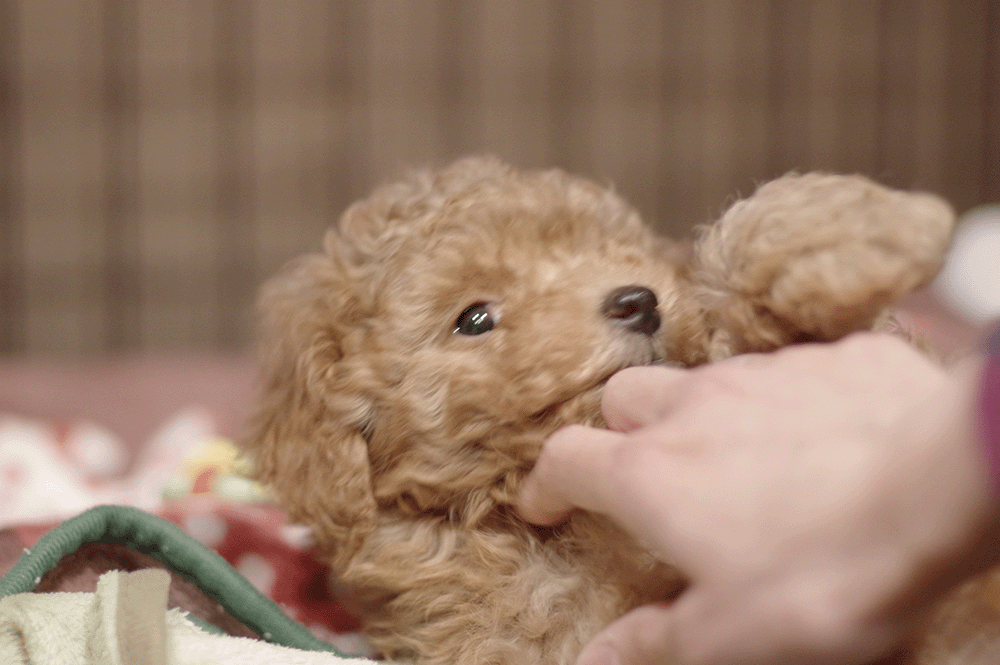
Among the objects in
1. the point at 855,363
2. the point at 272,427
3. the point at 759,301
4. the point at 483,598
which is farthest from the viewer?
the point at 272,427

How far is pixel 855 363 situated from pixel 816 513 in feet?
0.55

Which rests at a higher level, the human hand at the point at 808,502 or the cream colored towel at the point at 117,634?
the human hand at the point at 808,502

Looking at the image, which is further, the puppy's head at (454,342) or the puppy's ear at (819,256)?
the puppy's head at (454,342)

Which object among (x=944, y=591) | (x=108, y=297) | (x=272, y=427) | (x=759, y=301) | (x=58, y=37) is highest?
(x=58, y=37)

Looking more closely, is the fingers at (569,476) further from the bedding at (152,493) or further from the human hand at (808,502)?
the bedding at (152,493)

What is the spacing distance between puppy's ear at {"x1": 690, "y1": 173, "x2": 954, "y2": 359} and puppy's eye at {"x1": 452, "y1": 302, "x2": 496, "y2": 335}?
0.30 metres

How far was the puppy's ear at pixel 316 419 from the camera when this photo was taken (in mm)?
1133

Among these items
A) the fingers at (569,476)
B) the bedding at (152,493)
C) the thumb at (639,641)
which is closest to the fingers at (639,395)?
the fingers at (569,476)

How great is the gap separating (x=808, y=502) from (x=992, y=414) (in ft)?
0.43

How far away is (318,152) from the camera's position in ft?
9.62

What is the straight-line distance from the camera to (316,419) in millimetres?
1189

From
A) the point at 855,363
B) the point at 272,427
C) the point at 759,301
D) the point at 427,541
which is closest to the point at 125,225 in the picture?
the point at 272,427

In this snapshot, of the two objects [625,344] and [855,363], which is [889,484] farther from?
[625,344]

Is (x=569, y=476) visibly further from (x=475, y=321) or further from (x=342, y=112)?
(x=342, y=112)
